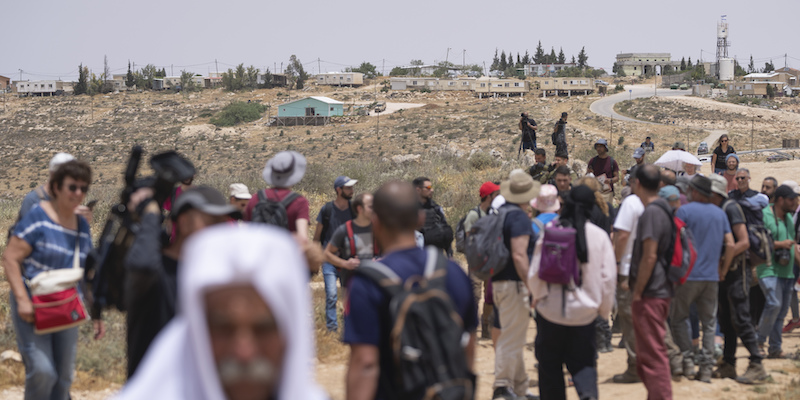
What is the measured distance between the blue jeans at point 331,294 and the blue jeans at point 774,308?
15.2 feet

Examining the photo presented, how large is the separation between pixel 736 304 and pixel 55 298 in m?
5.92

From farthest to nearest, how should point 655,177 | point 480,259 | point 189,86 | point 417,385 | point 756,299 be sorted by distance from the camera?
point 189,86
point 756,299
point 480,259
point 655,177
point 417,385

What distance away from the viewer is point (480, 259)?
6.15m

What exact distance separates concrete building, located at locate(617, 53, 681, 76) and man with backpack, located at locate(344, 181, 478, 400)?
143194 millimetres

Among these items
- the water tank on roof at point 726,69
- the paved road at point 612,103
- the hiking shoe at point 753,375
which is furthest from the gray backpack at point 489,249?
the water tank on roof at point 726,69

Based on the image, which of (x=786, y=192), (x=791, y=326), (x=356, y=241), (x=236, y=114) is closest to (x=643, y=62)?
(x=236, y=114)

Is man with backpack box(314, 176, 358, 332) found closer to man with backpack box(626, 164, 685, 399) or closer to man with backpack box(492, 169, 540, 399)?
man with backpack box(492, 169, 540, 399)

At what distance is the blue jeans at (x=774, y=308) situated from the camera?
793 cm

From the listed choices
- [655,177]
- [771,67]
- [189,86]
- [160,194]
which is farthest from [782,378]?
[771,67]

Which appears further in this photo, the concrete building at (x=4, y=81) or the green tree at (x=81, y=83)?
the concrete building at (x=4, y=81)

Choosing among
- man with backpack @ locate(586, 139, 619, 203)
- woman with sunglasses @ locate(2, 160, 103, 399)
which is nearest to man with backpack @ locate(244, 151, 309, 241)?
woman with sunglasses @ locate(2, 160, 103, 399)

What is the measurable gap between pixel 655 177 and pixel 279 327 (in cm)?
473

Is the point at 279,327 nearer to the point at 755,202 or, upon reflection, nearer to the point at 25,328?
the point at 25,328

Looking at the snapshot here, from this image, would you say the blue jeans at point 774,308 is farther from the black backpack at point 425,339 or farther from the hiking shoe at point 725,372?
the black backpack at point 425,339
